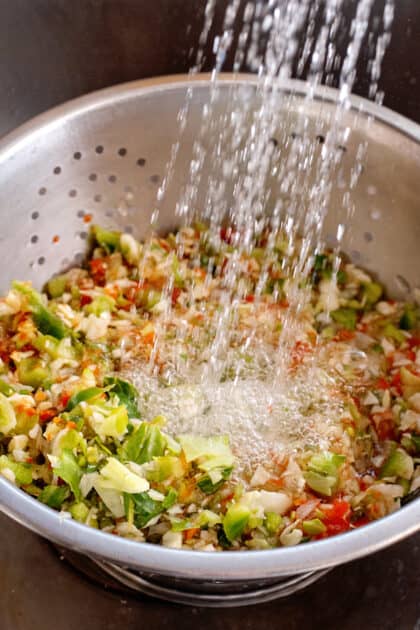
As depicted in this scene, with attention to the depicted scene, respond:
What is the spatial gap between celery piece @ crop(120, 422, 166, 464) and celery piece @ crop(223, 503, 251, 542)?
0.34ft

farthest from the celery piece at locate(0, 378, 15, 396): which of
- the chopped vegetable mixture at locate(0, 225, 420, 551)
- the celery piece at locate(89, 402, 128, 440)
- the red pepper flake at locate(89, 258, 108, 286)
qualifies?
the red pepper flake at locate(89, 258, 108, 286)

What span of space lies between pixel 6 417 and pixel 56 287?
25 cm

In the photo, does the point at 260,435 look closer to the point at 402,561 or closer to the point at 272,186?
the point at 402,561

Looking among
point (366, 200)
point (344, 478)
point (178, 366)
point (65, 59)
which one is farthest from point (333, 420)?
point (65, 59)

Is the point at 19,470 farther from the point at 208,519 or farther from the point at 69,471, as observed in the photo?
the point at 208,519

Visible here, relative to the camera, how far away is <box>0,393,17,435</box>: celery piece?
0.83m

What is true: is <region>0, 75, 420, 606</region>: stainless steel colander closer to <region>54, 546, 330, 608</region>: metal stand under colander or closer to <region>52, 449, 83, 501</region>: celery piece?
<region>54, 546, 330, 608</region>: metal stand under colander

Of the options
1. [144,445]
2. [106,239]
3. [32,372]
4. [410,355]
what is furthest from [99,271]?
[410,355]

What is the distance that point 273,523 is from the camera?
2.54 ft

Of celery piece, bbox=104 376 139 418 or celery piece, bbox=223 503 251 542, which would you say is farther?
celery piece, bbox=104 376 139 418

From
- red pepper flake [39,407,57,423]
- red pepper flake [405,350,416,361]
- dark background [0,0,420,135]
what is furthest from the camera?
dark background [0,0,420,135]

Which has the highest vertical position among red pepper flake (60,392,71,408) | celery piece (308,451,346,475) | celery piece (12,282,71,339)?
celery piece (12,282,71,339)

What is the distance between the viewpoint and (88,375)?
0.89m

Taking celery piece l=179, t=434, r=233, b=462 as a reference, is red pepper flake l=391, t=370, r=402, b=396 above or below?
above
